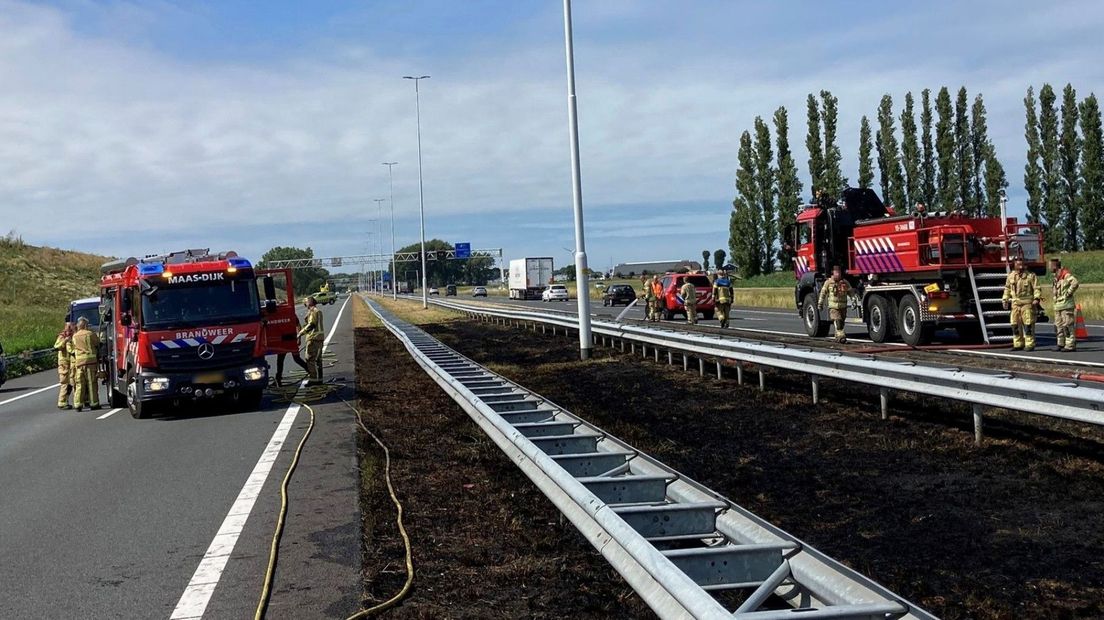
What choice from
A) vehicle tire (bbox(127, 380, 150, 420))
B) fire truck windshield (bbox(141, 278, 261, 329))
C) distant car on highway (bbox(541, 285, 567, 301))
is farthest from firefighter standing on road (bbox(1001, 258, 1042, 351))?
distant car on highway (bbox(541, 285, 567, 301))

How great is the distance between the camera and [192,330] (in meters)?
14.9

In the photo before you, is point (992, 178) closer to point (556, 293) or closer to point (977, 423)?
point (556, 293)

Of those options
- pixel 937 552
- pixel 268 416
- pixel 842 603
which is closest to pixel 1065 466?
pixel 937 552

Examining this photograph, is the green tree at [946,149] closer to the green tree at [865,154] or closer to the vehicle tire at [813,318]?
the green tree at [865,154]

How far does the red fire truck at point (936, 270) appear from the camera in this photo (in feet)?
63.3

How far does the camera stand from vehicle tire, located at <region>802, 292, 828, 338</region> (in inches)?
926

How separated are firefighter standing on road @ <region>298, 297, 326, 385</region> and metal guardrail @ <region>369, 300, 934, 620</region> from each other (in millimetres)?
10662

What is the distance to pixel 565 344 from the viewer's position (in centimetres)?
2627

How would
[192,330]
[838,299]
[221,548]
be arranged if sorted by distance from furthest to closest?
[838,299] < [192,330] < [221,548]

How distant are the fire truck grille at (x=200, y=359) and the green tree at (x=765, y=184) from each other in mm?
57958

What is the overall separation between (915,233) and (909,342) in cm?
205

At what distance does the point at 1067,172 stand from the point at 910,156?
29.0 feet

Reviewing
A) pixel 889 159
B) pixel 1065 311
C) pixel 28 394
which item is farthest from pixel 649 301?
pixel 889 159

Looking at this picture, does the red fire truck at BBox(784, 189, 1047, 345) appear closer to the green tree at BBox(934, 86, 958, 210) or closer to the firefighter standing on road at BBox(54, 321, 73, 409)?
the firefighter standing on road at BBox(54, 321, 73, 409)
